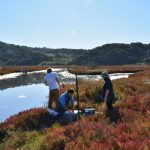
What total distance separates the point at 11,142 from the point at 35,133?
97 centimetres

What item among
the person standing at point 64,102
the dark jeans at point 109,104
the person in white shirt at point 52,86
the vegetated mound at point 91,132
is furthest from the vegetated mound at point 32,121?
the dark jeans at point 109,104

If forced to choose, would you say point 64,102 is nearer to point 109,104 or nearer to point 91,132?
point 109,104

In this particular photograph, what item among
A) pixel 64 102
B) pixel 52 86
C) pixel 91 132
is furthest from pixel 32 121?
pixel 91 132

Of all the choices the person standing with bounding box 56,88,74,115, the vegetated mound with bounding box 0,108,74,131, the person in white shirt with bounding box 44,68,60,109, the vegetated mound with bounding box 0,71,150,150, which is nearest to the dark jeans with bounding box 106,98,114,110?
the vegetated mound with bounding box 0,71,150,150

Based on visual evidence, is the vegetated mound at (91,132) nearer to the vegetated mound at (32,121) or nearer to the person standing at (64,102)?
the vegetated mound at (32,121)

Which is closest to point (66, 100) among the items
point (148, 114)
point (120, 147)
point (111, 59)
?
point (148, 114)

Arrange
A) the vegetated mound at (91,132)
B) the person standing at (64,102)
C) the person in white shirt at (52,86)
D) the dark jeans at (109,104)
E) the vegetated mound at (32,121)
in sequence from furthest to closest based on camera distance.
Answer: the person in white shirt at (52,86), the person standing at (64,102), the dark jeans at (109,104), the vegetated mound at (32,121), the vegetated mound at (91,132)

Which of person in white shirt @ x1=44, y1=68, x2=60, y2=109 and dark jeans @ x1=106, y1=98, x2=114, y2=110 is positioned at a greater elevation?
person in white shirt @ x1=44, y1=68, x2=60, y2=109

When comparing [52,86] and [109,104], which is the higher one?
[52,86]

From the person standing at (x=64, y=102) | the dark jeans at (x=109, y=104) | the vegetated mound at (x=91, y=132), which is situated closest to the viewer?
the vegetated mound at (x=91, y=132)

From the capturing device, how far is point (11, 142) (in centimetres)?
1294

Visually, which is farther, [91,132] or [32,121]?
[32,121]

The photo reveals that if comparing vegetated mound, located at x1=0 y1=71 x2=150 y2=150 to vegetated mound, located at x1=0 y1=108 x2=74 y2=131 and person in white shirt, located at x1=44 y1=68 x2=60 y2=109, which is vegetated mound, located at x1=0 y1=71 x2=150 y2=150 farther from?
person in white shirt, located at x1=44 y1=68 x2=60 y2=109

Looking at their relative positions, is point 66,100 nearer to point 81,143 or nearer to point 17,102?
point 81,143
